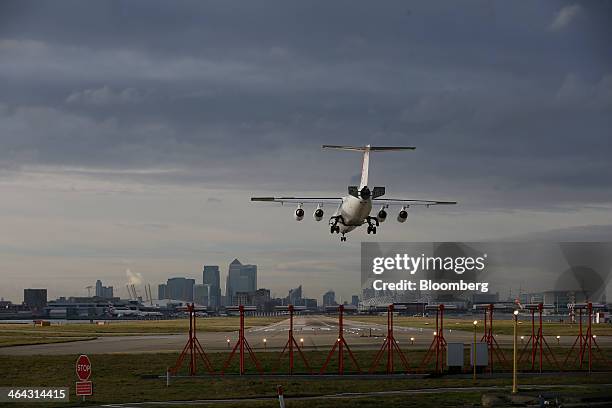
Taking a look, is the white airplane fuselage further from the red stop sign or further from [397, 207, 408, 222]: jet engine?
the red stop sign

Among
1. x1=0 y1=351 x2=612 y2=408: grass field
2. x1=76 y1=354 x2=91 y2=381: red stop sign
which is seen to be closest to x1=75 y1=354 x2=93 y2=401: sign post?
x1=76 y1=354 x2=91 y2=381: red stop sign

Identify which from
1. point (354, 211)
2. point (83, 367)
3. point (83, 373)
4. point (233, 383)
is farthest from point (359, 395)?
point (354, 211)

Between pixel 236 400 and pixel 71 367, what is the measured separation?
1199 inches

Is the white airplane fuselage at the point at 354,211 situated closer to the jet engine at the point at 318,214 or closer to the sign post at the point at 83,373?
the jet engine at the point at 318,214

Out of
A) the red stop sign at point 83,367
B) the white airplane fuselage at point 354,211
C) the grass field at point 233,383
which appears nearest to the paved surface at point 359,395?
the grass field at point 233,383

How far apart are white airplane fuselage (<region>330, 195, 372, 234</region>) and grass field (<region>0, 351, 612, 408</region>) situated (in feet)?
42.2

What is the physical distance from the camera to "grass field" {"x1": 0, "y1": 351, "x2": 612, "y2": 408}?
50156mm

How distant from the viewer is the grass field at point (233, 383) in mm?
50156

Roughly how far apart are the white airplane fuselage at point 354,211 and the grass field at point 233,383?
42.2ft

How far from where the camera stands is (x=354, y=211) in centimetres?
7700

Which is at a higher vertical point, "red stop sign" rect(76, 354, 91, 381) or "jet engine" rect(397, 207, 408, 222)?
A: "jet engine" rect(397, 207, 408, 222)

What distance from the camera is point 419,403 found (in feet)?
158

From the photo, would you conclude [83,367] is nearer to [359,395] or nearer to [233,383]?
[359,395]

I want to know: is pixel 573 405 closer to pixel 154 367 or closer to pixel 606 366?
pixel 606 366
